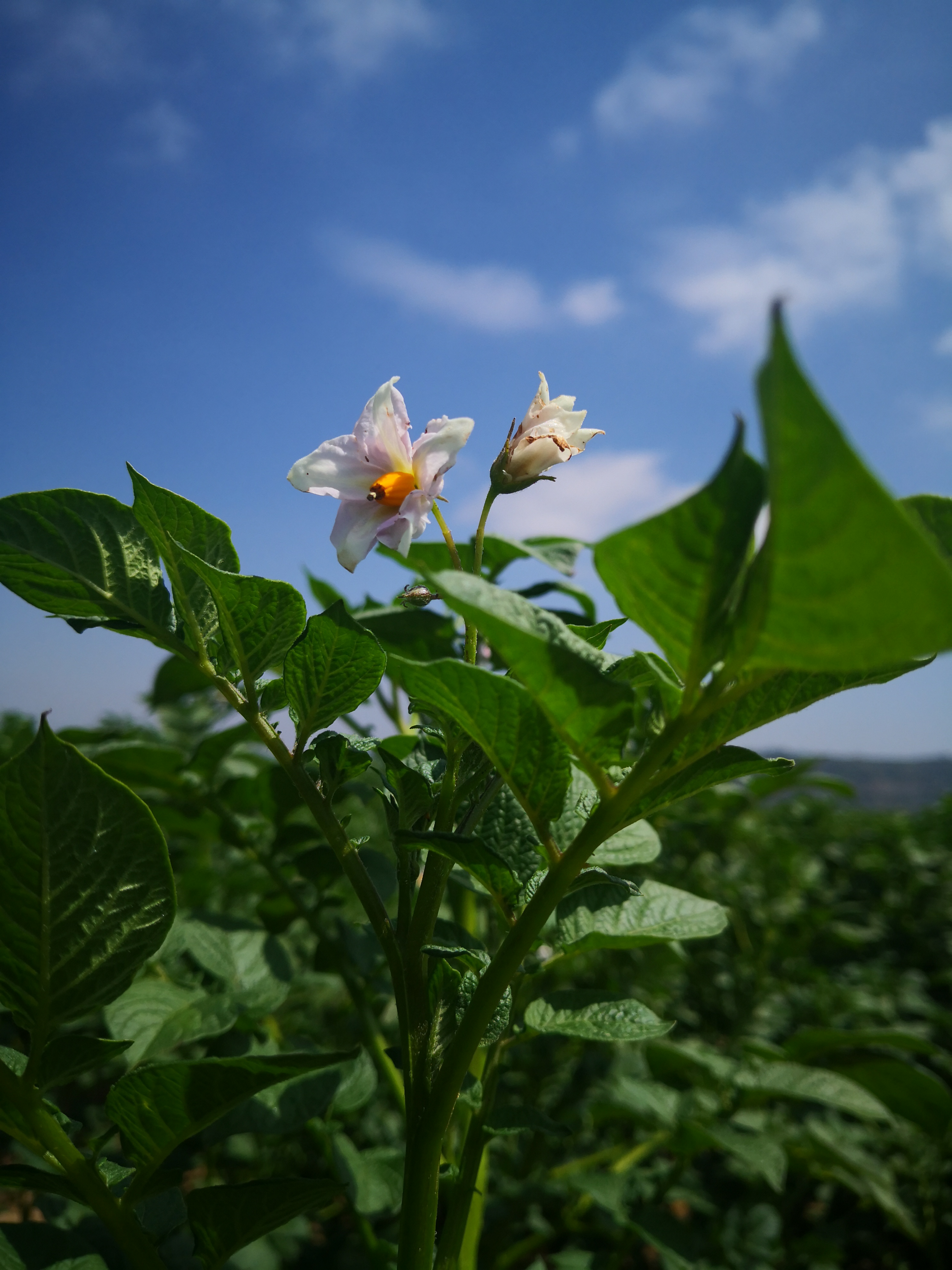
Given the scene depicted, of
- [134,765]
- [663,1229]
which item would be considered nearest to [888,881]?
[663,1229]

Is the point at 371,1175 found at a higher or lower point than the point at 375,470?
lower

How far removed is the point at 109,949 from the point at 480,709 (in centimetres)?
31

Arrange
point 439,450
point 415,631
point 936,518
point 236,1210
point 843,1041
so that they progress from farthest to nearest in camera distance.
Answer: point 843,1041, point 415,631, point 439,450, point 236,1210, point 936,518

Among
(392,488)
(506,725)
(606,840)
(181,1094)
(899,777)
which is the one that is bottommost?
(899,777)

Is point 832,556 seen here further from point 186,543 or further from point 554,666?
point 186,543

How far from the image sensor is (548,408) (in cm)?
71

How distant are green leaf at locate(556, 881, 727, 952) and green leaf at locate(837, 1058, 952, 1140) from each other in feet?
2.96

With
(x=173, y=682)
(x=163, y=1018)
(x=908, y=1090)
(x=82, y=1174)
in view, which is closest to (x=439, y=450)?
(x=82, y=1174)

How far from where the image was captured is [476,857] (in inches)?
19.2

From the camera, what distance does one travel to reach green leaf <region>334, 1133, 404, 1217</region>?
859mm

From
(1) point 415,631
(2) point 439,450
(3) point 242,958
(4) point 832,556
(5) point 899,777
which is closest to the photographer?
(4) point 832,556

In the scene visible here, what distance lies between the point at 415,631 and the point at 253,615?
1.86 ft

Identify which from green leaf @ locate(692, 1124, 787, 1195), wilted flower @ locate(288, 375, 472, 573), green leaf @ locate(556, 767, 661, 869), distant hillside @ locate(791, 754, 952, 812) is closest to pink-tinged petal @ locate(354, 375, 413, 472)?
wilted flower @ locate(288, 375, 472, 573)

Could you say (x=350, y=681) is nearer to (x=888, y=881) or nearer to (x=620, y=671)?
(x=620, y=671)
